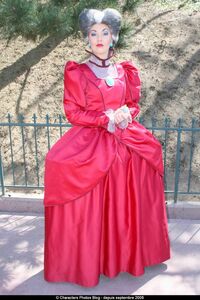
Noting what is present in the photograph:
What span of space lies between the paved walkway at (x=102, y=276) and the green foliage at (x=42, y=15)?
6.51 ft

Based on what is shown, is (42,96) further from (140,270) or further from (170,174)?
(140,270)

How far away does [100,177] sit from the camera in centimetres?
260

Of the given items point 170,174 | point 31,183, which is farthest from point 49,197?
point 170,174

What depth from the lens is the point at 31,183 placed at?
5016mm

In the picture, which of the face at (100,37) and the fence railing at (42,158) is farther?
the fence railing at (42,158)

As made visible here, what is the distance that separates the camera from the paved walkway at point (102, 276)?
2.83m

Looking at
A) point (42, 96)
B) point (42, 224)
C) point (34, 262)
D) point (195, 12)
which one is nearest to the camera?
point (34, 262)

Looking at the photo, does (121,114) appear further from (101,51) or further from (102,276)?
(102,276)

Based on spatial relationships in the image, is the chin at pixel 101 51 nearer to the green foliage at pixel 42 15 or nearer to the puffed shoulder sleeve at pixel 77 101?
the puffed shoulder sleeve at pixel 77 101

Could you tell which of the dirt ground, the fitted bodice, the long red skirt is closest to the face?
the fitted bodice

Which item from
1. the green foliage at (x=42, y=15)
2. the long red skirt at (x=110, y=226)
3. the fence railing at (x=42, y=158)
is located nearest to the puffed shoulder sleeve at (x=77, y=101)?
the long red skirt at (x=110, y=226)

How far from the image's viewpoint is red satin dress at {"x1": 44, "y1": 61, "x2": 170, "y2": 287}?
8.45 feet

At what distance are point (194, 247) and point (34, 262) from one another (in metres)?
1.28

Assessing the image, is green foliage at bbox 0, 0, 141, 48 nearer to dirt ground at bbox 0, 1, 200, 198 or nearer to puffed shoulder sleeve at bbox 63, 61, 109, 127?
dirt ground at bbox 0, 1, 200, 198
